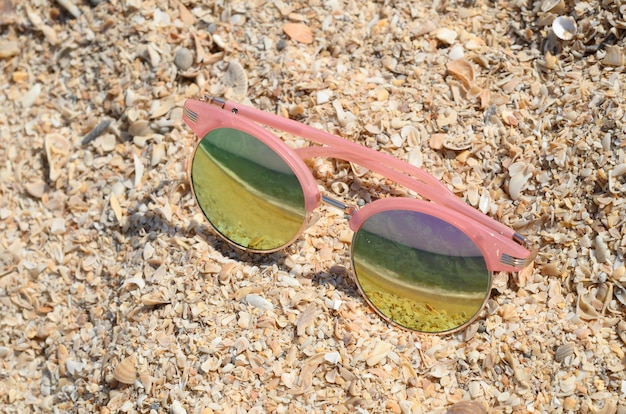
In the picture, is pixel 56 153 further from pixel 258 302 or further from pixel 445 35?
pixel 445 35

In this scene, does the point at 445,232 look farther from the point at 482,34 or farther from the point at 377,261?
the point at 482,34

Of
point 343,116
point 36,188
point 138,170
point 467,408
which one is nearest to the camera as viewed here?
point 467,408

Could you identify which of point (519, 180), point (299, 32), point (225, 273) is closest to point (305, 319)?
point (225, 273)

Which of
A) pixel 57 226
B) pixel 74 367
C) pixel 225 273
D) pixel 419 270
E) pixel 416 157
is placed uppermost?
pixel 416 157

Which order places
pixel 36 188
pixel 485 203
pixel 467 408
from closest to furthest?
pixel 467 408, pixel 485 203, pixel 36 188

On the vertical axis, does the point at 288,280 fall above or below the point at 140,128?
below
